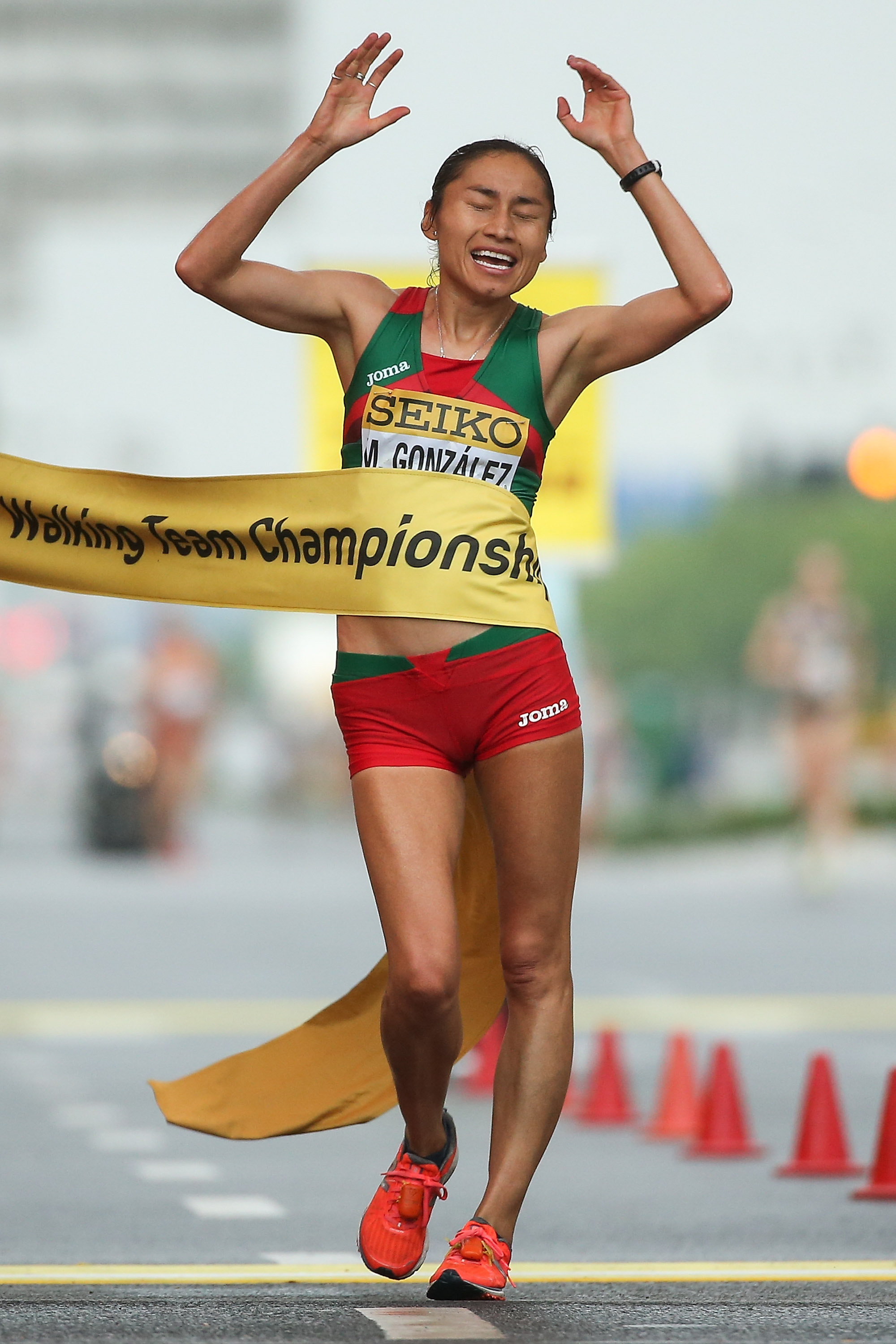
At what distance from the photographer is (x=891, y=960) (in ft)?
45.8

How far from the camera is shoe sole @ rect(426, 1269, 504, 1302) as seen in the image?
15.6ft

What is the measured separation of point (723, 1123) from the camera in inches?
308

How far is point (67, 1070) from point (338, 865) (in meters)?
15.3

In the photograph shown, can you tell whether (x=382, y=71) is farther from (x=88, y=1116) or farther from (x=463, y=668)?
(x=88, y=1116)

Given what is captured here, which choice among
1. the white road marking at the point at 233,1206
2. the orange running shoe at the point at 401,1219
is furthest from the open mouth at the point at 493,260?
the white road marking at the point at 233,1206

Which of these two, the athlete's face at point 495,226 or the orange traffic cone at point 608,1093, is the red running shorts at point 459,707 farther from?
the orange traffic cone at point 608,1093

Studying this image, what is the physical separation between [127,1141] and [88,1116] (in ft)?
1.62

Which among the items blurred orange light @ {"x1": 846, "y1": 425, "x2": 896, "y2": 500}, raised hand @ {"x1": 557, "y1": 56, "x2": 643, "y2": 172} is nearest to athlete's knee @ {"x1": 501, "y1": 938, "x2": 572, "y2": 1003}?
raised hand @ {"x1": 557, "y1": 56, "x2": 643, "y2": 172}

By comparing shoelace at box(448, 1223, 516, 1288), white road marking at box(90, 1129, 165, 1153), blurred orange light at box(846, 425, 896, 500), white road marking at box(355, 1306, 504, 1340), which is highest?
blurred orange light at box(846, 425, 896, 500)

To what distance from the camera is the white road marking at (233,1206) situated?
257 inches

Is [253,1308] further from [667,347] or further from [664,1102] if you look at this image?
[664,1102]

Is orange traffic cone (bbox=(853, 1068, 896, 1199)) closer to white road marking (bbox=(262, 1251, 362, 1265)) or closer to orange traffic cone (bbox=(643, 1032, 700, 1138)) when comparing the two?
orange traffic cone (bbox=(643, 1032, 700, 1138))

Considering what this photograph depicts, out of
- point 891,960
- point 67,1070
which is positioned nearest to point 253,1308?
point 67,1070

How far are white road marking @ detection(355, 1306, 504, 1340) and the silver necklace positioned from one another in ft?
5.95
